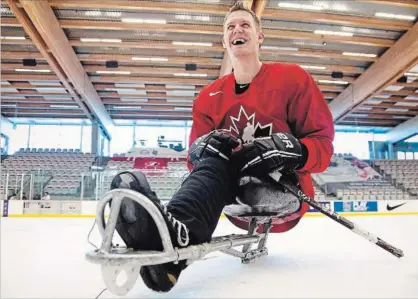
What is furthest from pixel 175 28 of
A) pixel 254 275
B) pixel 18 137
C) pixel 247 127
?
pixel 18 137

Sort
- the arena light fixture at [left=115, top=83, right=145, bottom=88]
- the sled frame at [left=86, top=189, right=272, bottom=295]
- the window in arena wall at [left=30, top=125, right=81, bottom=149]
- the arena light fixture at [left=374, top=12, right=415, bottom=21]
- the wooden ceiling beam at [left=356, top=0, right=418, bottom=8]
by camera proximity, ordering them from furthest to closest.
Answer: the window in arena wall at [left=30, top=125, right=81, bottom=149]
the arena light fixture at [left=115, top=83, right=145, bottom=88]
the arena light fixture at [left=374, top=12, right=415, bottom=21]
the wooden ceiling beam at [left=356, top=0, right=418, bottom=8]
the sled frame at [left=86, top=189, right=272, bottom=295]

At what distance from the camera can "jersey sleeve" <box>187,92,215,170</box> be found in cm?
164

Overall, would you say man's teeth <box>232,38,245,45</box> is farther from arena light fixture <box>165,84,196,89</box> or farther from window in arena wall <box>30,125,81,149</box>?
window in arena wall <box>30,125,81,149</box>

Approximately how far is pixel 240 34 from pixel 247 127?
40cm

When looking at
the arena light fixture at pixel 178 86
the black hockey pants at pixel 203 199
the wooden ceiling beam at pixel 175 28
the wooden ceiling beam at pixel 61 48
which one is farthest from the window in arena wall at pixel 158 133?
the black hockey pants at pixel 203 199

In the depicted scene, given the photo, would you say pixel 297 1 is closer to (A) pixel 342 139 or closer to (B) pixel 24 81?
(B) pixel 24 81

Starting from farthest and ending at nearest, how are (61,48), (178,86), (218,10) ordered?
(178,86) → (61,48) → (218,10)

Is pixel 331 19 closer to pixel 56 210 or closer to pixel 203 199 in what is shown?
pixel 56 210

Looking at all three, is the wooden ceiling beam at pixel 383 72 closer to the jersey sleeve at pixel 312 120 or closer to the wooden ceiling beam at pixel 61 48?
the jersey sleeve at pixel 312 120

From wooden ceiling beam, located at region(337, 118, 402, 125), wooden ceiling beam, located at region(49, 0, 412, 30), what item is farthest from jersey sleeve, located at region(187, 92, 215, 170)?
wooden ceiling beam, located at region(337, 118, 402, 125)

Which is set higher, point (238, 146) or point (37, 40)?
point (37, 40)

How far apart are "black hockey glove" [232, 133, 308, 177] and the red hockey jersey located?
159 mm

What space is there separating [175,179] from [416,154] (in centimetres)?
1290

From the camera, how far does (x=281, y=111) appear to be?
4.83 feet
